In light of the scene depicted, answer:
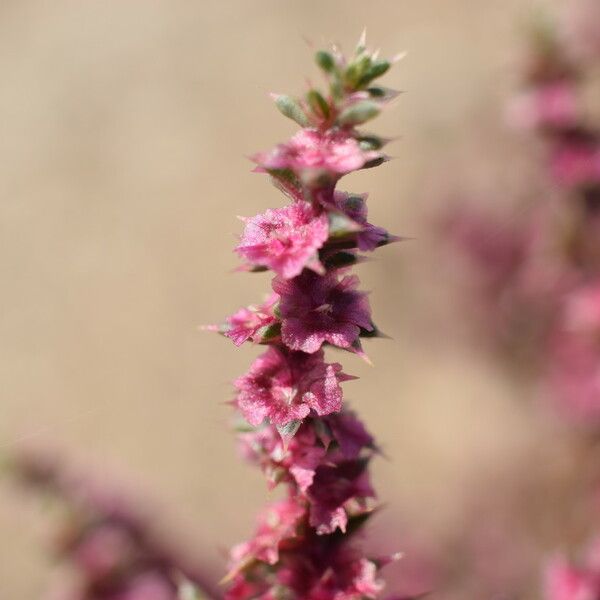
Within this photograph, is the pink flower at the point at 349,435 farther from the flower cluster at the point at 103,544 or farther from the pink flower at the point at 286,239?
the flower cluster at the point at 103,544

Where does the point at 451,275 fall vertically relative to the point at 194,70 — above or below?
below

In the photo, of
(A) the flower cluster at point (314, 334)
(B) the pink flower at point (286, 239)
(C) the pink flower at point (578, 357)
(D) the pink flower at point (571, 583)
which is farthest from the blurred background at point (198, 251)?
(B) the pink flower at point (286, 239)

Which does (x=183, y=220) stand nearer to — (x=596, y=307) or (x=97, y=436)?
(x=97, y=436)

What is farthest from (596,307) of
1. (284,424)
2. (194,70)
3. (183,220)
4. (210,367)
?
(194,70)

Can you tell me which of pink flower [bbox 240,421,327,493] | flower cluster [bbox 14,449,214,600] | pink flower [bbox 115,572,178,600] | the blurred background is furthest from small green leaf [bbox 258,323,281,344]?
the blurred background

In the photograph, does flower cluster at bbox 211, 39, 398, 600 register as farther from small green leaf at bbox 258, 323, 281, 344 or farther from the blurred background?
the blurred background

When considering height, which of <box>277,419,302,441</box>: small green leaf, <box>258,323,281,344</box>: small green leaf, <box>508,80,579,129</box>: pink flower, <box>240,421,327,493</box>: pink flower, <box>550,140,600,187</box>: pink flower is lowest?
<box>240,421,327,493</box>: pink flower
